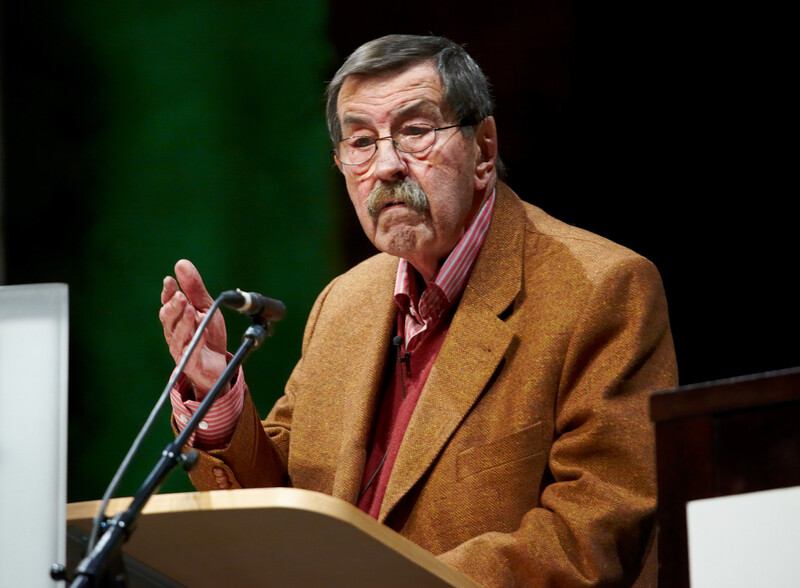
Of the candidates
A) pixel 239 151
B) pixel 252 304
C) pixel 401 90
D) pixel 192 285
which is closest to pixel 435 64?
pixel 401 90

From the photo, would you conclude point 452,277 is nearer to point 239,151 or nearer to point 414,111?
point 414,111

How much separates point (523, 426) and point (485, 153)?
2.32 feet

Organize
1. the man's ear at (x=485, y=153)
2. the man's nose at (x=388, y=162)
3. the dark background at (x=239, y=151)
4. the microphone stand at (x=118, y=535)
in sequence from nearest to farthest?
the microphone stand at (x=118, y=535), the man's nose at (x=388, y=162), the man's ear at (x=485, y=153), the dark background at (x=239, y=151)

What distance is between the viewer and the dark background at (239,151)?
252cm

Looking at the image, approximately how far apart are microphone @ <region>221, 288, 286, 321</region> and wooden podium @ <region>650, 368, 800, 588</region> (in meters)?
0.63

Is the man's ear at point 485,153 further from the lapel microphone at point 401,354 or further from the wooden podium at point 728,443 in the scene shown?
the wooden podium at point 728,443

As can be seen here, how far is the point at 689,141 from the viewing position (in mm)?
2434

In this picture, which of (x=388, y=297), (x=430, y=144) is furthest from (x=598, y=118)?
(x=388, y=297)

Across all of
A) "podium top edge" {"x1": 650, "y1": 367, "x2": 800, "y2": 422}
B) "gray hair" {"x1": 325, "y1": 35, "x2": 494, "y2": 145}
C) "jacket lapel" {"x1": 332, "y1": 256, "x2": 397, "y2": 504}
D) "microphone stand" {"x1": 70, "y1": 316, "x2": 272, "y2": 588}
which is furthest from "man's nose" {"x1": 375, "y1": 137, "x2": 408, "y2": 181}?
"podium top edge" {"x1": 650, "y1": 367, "x2": 800, "y2": 422}

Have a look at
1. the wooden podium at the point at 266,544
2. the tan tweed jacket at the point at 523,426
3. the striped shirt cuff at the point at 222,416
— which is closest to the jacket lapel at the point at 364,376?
the tan tweed jacket at the point at 523,426

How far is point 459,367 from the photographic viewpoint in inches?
84.7

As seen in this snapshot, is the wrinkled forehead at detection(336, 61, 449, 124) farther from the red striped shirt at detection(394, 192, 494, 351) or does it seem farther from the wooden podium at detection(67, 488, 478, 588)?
the wooden podium at detection(67, 488, 478, 588)

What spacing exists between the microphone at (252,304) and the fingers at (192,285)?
0.38 metres

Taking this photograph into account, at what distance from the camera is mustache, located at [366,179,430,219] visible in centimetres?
229
